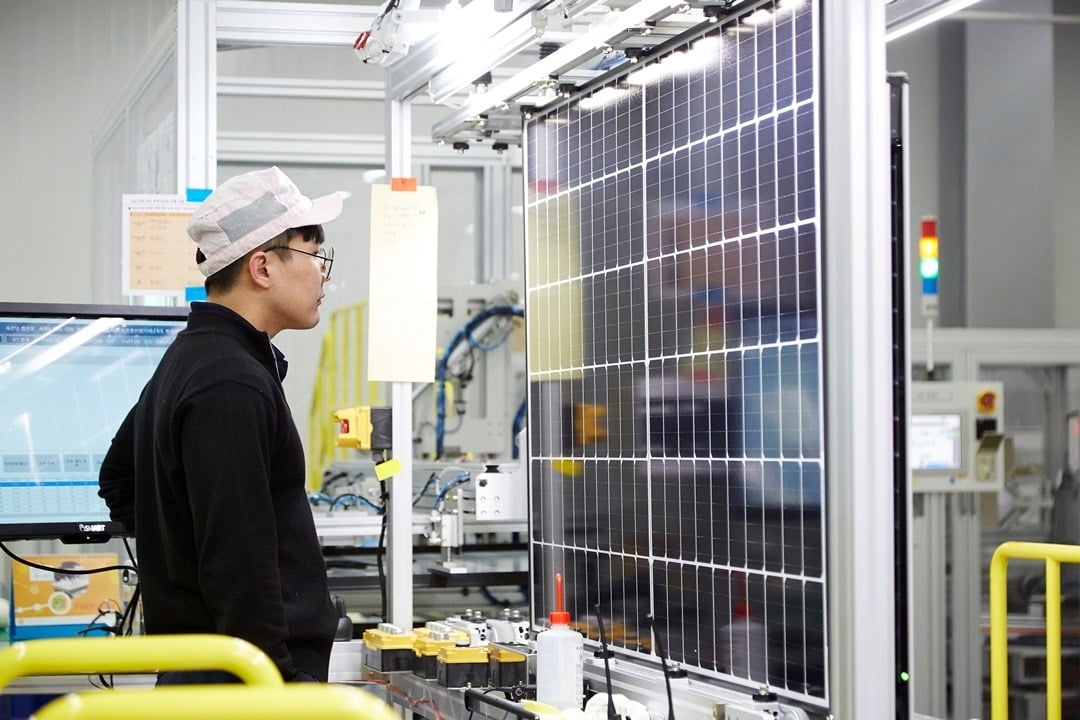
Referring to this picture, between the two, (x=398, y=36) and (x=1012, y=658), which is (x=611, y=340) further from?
(x=1012, y=658)

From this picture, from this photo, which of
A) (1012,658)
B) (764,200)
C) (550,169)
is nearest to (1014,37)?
(1012,658)

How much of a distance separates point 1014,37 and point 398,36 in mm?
5455

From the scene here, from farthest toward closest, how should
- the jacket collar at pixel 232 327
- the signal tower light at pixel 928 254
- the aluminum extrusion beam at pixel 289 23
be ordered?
the signal tower light at pixel 928 254 → the aluminum extrusion beam at pixel 289 23 → the jacket collar at pixel 232 327

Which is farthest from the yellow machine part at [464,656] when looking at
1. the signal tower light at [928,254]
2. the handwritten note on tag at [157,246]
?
the signal tower light at [928,254]

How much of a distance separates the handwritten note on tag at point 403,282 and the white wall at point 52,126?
1.99 m

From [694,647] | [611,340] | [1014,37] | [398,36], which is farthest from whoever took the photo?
[1014,37]

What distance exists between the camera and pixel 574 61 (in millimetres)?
2496

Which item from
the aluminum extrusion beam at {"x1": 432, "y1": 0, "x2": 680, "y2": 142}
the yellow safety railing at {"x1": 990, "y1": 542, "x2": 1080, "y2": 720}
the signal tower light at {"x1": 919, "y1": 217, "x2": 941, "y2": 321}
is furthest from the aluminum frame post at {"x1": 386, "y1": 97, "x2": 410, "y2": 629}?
the signal tower light at {"x1": 919, "y1": 217, "x2": 941, "y2": 321}

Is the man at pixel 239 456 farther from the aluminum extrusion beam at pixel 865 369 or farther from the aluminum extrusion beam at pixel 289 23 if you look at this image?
the aluminum extrusion beam at pixel 289 23

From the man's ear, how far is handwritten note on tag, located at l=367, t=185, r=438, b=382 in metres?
0.84

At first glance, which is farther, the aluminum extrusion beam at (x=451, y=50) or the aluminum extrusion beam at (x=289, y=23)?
the aluminum extrusion beam at (x=289, y=23)

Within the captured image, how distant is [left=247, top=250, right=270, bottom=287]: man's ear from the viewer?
2.28 m

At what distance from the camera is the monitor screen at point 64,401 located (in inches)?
123

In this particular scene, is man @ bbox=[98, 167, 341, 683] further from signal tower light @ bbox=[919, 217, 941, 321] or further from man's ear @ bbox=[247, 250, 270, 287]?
signal tower light @ bbox=[919, 217, 941, 321]
